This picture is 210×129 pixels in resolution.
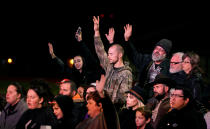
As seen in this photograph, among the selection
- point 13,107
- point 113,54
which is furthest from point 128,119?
point 13,107

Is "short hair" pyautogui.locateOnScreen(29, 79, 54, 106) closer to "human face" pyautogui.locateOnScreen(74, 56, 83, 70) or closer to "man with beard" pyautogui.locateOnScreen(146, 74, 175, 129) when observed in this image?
"man with beard" pyautogui.locateOnScreen(146, 74, 175, 129)

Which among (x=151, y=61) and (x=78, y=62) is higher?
(x=78, y=62)

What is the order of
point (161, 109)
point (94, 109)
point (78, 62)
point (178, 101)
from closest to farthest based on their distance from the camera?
point (94, 109), point (178, 101), point (161, 109), point (78, 62)

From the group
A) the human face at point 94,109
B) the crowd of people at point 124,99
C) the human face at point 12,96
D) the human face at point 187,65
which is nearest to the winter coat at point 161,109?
the crowd of people at point 124,99

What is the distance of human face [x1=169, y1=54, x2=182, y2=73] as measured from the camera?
5.60 meters

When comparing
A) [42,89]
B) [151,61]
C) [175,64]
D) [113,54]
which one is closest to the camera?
[42,89]

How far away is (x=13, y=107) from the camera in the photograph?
A: 203 inches

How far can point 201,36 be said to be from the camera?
1341 cm

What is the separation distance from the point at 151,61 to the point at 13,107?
2.93 metres

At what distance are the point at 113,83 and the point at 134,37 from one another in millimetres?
9184

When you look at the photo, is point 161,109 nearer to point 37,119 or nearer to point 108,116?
point 108,116

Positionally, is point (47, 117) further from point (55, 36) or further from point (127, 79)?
point (55, 36)

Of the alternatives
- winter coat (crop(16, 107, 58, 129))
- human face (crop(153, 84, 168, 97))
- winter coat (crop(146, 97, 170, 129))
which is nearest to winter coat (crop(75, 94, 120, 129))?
winter coat (crop(16, 107, 58, 129))

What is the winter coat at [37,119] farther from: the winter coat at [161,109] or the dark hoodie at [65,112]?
the winter coat at [161,109]
